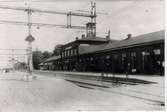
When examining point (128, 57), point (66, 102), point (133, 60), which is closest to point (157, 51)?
point (133, 60)

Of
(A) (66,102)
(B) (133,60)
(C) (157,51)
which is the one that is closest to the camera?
(A) (66,102)

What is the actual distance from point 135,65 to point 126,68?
1643mm

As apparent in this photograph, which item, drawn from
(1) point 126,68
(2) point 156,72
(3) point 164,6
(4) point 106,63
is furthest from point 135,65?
(3) point 164,6

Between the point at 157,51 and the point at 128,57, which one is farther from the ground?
the point at 157,51

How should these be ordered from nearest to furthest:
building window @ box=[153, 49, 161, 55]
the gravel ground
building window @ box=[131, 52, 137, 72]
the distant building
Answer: the gravel ground < building window @ box=[153, 49, 161, 55] < the distant building < building window @ box=[131, 52, 137, 72]

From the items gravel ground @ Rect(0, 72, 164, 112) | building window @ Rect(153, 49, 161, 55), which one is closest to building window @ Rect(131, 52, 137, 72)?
building window @ Rect(153, 49, 161, 55)

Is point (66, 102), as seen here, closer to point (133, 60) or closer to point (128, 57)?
point (133, 60)

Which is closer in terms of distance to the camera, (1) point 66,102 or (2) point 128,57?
(1) point 66,102

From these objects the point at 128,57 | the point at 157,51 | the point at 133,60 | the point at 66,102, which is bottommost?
the point at 66,102

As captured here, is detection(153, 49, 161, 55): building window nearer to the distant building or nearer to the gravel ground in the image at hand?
the distant building

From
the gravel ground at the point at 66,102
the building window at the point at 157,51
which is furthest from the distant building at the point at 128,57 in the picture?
the gravel ground at the point at 66,102

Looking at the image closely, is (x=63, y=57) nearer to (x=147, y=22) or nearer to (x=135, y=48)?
(x=135, y=48)

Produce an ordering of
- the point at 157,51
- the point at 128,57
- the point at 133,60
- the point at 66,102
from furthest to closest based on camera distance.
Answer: the point at 128,57, the point at 133,60, the point at 157,51, the point at 66,102

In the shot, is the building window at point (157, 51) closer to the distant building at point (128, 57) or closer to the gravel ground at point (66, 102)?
the distant building at point (128, 57)
